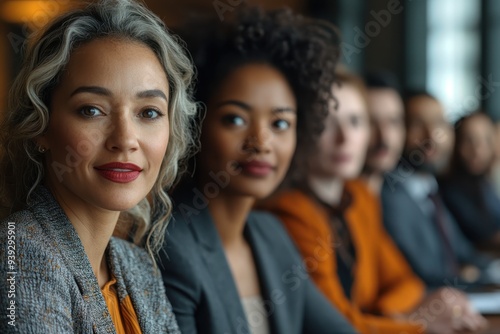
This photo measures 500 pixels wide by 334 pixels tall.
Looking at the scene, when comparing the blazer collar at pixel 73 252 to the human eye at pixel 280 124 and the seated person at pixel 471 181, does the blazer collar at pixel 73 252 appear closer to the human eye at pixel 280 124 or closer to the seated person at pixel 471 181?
the human eye at pixel 280 124

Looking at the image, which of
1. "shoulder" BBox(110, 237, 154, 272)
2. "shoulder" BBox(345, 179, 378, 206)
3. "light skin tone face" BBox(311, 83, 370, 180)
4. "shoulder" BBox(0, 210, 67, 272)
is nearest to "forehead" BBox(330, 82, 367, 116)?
"light skin tone face" BBox(311, 83, 370, 180)

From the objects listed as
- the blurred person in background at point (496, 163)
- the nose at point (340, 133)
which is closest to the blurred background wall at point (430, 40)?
the blurred person in background at point (496, 163)

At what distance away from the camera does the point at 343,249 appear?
190 cm

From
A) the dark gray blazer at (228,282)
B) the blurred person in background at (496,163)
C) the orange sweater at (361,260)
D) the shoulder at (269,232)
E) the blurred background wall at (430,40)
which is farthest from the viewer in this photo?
the blurred background wall at (430,40)

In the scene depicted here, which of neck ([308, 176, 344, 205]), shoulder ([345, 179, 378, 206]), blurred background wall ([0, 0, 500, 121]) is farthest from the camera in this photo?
blurred background wall ([0, 0, 500, 121])

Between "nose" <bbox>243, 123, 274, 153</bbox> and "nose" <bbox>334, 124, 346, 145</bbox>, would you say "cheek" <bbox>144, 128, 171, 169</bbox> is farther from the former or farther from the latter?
"nose" <bbox>334, 124, 346, 145</bbox>

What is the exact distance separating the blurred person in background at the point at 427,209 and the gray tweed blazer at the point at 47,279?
4.84ft

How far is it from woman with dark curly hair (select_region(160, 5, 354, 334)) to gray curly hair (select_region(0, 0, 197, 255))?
0.82 feet

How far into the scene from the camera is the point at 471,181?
3.12 metres

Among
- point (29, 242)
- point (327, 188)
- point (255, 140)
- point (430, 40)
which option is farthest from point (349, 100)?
point (430, 40)

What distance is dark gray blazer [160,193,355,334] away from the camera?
1.20 meters

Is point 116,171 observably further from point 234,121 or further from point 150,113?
point 234,121

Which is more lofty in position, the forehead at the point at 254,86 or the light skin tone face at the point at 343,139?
the forehead at the point at 254,86

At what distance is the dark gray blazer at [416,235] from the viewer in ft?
7.58
